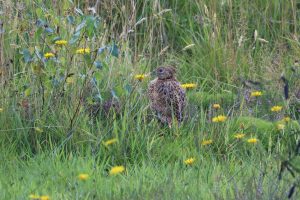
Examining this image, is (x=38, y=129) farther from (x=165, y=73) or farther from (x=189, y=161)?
(x=165, y=73)

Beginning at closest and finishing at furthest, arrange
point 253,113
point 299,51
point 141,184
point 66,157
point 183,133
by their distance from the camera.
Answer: point 141,184, point 66,157, point 183,133, point 253,113, point 299,51

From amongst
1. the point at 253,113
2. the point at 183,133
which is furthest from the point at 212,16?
the point at 183,133

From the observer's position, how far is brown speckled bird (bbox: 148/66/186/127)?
6.14 m

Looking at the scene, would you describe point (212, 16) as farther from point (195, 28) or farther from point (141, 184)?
point (141, 184)

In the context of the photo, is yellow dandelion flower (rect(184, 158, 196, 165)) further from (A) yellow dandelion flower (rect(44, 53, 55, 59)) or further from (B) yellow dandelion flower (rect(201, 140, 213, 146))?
(A) yellow dandelion flower (rect(44, 53, 55, 59))

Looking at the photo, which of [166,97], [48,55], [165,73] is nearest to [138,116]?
[166,97]

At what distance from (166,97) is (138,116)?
1.25 feet

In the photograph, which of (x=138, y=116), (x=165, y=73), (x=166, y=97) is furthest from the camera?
(x=165, y=73)

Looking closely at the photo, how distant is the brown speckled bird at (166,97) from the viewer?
614 centimetres

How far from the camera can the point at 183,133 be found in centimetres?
591

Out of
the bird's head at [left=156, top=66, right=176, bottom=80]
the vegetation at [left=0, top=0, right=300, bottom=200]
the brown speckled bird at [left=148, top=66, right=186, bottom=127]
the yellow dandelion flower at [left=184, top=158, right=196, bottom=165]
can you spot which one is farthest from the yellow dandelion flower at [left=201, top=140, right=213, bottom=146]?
the bird's head at [left=156, top=66, right=176, bottom=80]

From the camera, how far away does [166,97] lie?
6203 mm

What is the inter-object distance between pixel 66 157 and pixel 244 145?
1183 millimetres

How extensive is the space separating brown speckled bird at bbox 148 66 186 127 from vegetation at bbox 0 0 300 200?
8 cm
